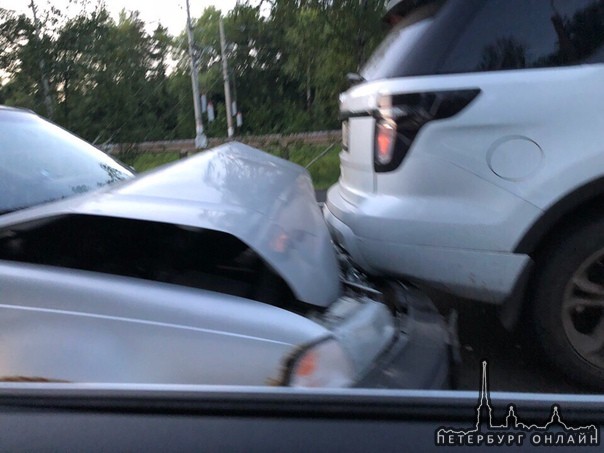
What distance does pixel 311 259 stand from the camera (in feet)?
8.47

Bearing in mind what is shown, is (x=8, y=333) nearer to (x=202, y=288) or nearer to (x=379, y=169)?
(x=202, y=288)

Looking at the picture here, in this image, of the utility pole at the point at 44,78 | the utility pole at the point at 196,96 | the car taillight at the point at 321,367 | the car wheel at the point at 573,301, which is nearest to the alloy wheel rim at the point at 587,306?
the car wheel at the point at 573,301

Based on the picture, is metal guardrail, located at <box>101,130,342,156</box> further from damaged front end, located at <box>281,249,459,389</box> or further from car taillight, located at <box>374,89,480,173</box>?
damaged front end, located at <box>281,249,459,389</box>

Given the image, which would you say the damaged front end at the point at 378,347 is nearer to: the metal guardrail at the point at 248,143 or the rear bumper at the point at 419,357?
the rear bumper at the point at 419,357

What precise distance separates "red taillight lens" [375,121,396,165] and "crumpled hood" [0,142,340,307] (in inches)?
16.4

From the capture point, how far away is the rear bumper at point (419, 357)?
219 cm

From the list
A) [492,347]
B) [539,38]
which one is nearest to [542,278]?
[492,347]

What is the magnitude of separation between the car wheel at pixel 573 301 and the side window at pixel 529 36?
0.80 metres

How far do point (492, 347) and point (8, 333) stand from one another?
257 centimetres

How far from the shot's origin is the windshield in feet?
9.93

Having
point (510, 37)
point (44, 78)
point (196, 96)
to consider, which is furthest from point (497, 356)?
point (196, 96)

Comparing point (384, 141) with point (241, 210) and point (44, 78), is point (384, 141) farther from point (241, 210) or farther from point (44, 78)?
point (44, 78)

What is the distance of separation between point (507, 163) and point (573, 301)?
737 mm

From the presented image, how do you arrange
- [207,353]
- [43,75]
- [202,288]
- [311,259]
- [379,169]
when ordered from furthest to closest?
[43,75], [379,169], [311,259], [202,288], [207,353]
